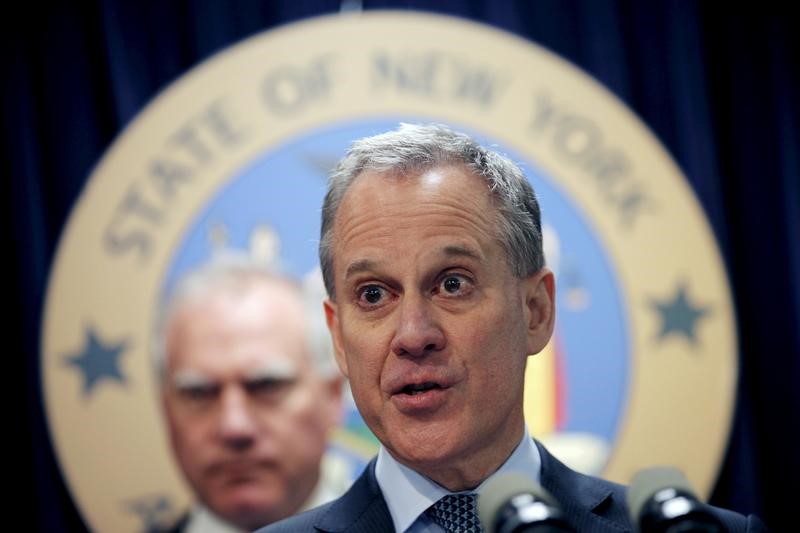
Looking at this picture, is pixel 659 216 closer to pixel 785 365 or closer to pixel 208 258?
pixel 785 365

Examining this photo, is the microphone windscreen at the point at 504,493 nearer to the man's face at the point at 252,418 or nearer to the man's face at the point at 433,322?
the man's face at the point at 433,322

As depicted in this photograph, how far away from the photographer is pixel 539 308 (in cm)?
151

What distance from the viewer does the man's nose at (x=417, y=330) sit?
1.33 metres

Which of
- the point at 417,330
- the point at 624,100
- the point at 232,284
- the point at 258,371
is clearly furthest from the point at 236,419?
the point at 417,330

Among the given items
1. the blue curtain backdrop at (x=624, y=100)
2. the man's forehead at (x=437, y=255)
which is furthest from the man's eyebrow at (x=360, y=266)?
the blue curtain backdrop at (x=624, y=100)

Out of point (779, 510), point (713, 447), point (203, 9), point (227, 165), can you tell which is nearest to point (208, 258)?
point (227, 165)

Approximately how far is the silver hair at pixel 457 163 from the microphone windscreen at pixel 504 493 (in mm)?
520

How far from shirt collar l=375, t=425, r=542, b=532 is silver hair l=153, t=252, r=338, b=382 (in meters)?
1.75

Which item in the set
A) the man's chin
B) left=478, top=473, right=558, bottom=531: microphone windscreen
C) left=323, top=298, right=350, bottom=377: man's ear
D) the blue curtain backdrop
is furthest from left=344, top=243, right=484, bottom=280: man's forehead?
the blue curtain backdrop

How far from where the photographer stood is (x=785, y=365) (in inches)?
135

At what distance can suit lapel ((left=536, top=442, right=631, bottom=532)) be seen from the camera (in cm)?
145

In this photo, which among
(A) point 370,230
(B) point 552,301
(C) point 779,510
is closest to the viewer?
(A) point 370,230

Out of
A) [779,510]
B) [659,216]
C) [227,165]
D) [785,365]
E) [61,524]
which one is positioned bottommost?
[779,510]

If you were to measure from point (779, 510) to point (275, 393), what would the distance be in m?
1.58
